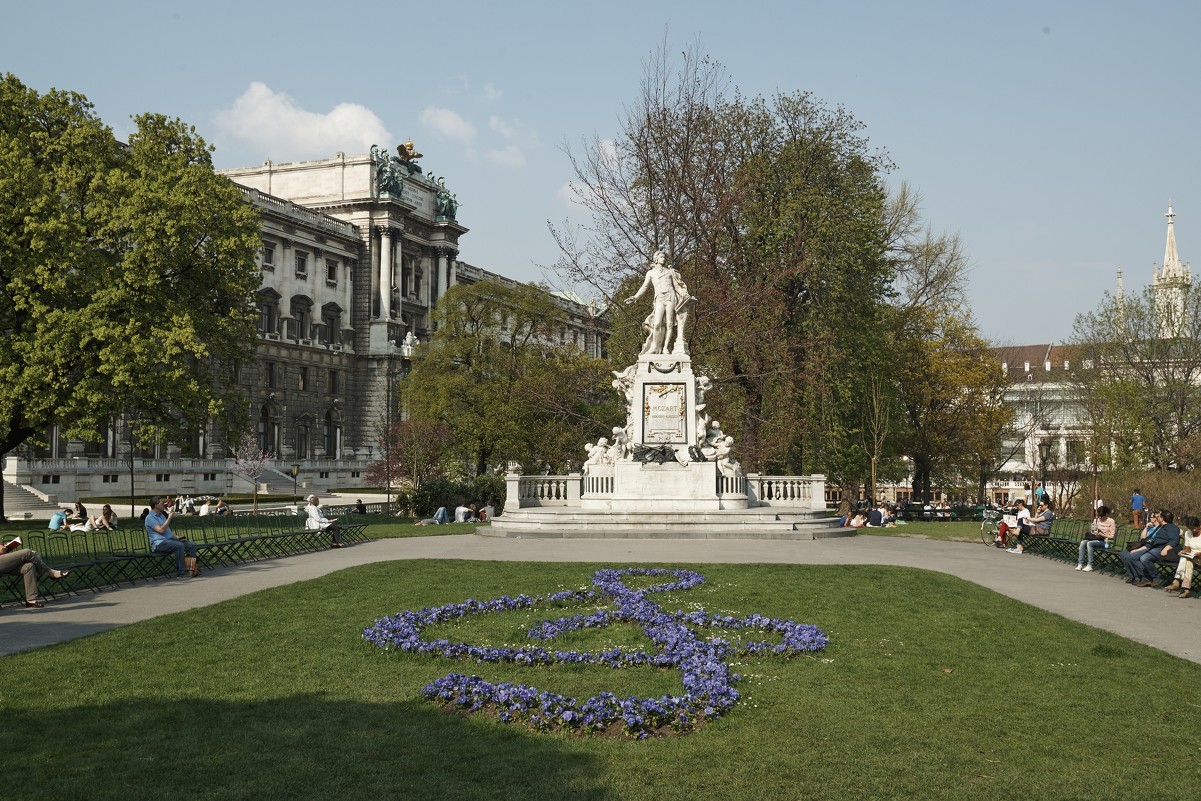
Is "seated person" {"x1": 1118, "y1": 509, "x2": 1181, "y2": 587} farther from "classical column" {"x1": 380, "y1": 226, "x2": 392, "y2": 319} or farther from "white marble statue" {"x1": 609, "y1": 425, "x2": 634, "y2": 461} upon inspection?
"classical column" {"x1": 380, "y1": 226, "x2": 392, "y2": 319}

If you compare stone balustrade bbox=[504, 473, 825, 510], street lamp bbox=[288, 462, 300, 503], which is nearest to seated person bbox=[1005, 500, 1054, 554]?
stone balustrade bbox=[504, 473, 825, 510]

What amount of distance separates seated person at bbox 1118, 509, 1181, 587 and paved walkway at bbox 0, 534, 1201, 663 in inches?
14.9

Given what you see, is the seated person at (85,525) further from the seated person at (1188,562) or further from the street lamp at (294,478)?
the seated person at (1188,562)

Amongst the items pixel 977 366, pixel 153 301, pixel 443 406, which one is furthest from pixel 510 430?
pixel 977 366

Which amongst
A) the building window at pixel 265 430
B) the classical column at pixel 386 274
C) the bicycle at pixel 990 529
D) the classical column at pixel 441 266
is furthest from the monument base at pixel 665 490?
the classical column at pixel 441 266

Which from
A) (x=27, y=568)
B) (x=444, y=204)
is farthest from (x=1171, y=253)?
(x=27, y=568)

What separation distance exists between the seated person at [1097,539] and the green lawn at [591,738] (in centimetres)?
795

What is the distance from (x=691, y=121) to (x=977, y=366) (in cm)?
2149

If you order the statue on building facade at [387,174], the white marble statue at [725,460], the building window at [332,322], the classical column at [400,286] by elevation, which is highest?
the statue on building facade at [387,174]

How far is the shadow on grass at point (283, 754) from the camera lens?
6.86m

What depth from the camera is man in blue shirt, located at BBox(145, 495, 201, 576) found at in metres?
18.6

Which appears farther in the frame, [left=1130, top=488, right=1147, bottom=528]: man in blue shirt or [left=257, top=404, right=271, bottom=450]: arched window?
[left=257, top=404, right=271, bottom=450]: arched window

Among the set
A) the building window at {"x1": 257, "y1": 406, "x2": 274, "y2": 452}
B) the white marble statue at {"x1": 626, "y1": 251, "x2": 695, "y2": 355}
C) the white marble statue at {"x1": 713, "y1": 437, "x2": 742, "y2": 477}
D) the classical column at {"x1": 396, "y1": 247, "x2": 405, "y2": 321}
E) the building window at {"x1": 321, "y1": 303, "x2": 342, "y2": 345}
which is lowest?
the white marble statue at {"x1": 713, "y1": 437, "x2": 742, "y2": 477}

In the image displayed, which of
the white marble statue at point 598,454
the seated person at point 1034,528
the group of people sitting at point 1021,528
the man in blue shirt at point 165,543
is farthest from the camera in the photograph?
the white marble statue at point 598,454
